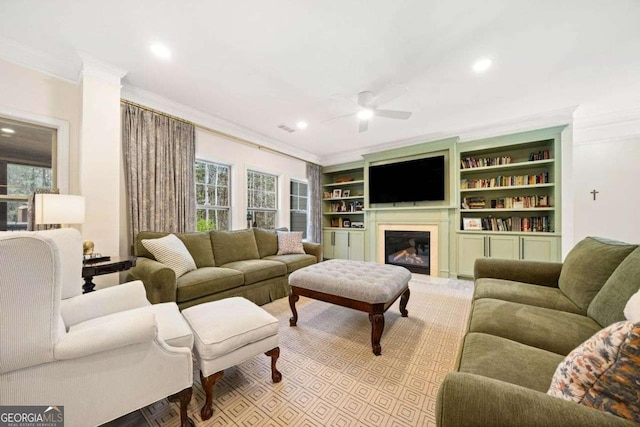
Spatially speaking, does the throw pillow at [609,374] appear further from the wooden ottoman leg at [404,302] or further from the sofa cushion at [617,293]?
the wooden ottoman leg at [404,302]

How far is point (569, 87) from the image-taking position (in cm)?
276

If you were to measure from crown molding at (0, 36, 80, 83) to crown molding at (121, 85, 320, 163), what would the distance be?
0.42 meters

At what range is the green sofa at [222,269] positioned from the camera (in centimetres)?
216

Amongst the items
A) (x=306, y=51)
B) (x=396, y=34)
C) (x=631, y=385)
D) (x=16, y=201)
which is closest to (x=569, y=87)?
(x=396, y=34)

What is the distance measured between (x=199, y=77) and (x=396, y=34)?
201cm

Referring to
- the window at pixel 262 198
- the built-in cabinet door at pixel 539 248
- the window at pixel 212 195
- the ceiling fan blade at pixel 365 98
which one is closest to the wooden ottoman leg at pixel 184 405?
the window at pixel 212 195

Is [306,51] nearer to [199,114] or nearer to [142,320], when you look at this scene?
[199,114]

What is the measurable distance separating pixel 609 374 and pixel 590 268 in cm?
143

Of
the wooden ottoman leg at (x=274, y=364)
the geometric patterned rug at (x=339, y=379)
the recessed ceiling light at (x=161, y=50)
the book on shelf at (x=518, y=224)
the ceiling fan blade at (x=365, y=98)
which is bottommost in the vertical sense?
the geometric patterned rug at (x=339, y=379)

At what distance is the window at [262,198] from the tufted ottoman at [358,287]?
2279 millimetres

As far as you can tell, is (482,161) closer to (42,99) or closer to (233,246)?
(233,246)

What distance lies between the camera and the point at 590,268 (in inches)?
62.4

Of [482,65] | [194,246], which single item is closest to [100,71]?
[194,246]

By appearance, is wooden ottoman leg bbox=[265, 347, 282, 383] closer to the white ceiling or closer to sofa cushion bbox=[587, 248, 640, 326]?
sofa cushion bbox=[587, 248, 640, 326]
